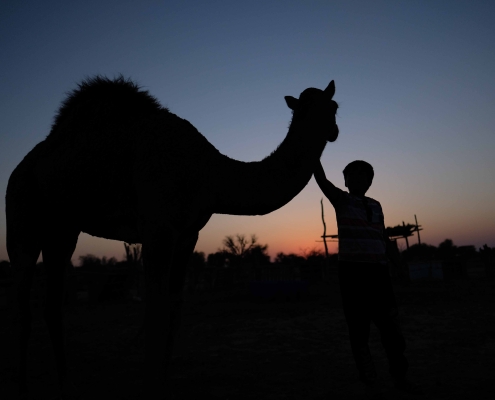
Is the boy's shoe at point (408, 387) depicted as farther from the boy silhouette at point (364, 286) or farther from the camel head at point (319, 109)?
the camel head at point (319, 109)

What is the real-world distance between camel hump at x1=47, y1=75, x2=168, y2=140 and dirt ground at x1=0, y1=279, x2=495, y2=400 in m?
2.19

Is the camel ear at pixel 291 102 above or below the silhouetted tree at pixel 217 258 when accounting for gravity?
below

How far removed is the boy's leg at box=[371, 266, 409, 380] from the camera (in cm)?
342

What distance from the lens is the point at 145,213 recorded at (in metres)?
2.61

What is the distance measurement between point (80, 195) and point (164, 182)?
870 millimetres

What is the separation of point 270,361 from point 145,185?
3.31 metres

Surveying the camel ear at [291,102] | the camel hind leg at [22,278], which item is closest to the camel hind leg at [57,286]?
the camel hind leg at [22,278]

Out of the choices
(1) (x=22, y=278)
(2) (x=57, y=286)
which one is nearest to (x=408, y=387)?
(2) (x=57, y=286)

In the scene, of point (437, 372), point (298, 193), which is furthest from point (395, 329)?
point (298, 193)

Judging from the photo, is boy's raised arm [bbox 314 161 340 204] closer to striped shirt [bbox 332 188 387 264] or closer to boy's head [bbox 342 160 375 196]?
striped shirt [bbox 332 188 387 264]

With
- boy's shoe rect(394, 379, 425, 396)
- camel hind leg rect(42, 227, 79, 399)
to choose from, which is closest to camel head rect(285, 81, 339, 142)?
boy's shoe rect(394, 379, 425, 396)

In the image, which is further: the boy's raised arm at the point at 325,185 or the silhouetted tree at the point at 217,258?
the silhouetted tree at the point at 217,258

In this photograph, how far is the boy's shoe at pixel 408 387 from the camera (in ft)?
10.9

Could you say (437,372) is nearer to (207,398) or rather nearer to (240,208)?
(207,398)
